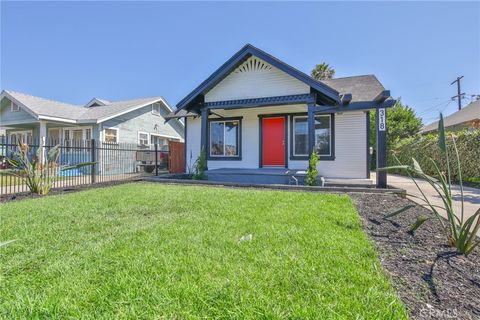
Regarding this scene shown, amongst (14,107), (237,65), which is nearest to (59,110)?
(14,107)

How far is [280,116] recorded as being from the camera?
10.5 metres

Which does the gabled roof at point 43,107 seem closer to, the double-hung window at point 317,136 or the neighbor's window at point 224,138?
the neighbor's window at point 224,138

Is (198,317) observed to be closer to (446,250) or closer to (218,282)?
(218,282)

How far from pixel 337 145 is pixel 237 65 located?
5.28 meters

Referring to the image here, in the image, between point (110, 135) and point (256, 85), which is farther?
point (110, 135)

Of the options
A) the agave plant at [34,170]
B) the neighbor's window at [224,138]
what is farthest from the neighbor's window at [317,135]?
the agave plant at [34,170]

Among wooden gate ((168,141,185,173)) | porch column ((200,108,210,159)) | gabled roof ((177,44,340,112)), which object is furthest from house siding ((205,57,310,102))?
wooden gate ((168,141,185,173))

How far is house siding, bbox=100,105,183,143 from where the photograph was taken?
1594 centimetres

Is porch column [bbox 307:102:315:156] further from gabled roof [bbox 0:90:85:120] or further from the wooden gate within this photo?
gabled roof [bbox 0:90:85:120]

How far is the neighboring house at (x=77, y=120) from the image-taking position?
1459 cm

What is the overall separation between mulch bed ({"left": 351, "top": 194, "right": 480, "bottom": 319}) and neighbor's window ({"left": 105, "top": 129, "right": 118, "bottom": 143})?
1590 cm

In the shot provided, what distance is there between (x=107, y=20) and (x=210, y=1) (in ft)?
17.7

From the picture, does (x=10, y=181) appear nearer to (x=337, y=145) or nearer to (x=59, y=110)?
(x=337, y=145)

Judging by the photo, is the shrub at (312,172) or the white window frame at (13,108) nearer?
the shrub at (312,172)
